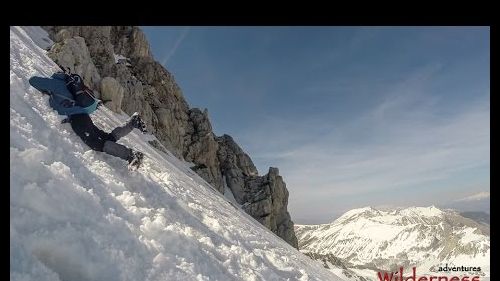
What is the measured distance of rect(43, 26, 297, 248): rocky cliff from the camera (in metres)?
54.8

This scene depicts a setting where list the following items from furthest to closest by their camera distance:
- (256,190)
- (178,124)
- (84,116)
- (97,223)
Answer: (256,190) < (178,124) < (84,116) < (97,223)

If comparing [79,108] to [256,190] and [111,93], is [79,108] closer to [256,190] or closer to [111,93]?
[111,93]

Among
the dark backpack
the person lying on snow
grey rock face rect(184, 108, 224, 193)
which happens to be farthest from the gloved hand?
grey rock face rect(184, 108, 224, 193)

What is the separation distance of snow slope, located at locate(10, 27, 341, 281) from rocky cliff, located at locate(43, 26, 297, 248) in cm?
3856

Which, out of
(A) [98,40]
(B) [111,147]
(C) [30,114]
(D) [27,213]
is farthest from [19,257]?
(A) [98,40]

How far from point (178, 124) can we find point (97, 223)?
188 ft

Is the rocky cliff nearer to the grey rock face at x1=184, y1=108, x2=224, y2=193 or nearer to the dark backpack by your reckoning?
the grey rock face at x1=184, y1=108, x2=224, y2=193

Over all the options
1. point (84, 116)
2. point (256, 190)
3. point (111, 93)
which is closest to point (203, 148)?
point (256, 190)

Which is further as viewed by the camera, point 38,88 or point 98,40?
Result: point 98,40

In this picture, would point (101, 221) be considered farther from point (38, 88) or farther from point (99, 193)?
→ point (38, 88)

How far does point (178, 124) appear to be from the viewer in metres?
64.7
